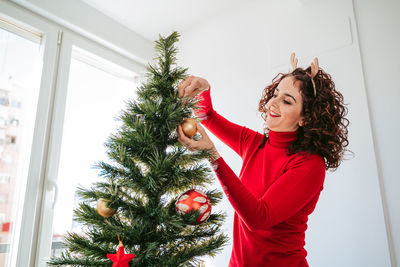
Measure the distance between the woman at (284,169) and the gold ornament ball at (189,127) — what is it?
0.44 feet

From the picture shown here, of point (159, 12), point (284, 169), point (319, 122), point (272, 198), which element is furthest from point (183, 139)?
point (159, 12)

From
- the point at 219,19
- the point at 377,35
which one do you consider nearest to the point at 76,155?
the point at 219,19

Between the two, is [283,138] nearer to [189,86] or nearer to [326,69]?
[189,86]

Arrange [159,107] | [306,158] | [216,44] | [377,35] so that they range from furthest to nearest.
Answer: [216,44], [377,35], [306,158], [159,107]

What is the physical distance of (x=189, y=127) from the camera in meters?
0.67

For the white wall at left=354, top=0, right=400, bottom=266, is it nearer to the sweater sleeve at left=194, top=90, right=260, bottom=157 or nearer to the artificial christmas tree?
the sweater sleeve at left=194, top=90, right=260, bottom=157

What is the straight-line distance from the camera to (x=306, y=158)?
955 millimetres

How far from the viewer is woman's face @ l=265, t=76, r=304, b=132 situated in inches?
41.0

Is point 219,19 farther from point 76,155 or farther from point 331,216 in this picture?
point 331,216

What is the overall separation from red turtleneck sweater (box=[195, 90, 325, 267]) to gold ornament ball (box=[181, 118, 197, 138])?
14 centimetres

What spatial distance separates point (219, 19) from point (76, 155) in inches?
59.4

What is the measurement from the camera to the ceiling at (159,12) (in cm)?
220

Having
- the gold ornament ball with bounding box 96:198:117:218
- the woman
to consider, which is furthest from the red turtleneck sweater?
the gold ornament ball with bounding box 96:198:117:218

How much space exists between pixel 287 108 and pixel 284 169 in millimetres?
216
